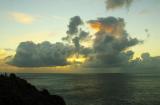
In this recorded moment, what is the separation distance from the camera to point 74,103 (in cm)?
8306

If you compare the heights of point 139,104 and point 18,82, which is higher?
point 18,82

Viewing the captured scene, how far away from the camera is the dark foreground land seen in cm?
4688

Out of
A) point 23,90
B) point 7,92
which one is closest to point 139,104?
point 23,90

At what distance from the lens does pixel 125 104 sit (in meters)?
80.5

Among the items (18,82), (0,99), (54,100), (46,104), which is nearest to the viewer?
(0,99)

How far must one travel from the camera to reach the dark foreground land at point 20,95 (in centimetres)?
4688

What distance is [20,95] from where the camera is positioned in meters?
50.7

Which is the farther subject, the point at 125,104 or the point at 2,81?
the point at 125,104

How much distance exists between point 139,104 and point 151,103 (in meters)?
4.29

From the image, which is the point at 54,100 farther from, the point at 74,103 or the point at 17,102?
the point at 74,103

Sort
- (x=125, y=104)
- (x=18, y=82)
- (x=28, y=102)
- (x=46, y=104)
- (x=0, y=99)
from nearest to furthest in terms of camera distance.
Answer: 1. (x=0, y=99)
2. (x=28, y=102)
3. (x=46, y=104)
4. (x=18, y=82)
5. (x=125, y=104)

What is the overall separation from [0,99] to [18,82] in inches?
626

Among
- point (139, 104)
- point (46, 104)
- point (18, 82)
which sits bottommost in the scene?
point (139, 104)

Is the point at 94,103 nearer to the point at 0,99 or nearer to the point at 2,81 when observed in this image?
the point at 2,81
